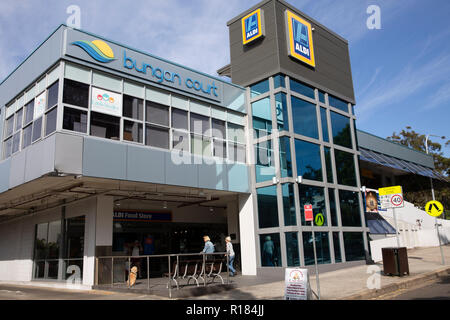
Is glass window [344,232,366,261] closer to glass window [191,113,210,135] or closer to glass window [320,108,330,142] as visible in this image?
glass window [320,108,330,142]

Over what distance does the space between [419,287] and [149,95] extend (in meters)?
11.6

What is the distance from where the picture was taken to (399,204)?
53.0 ft

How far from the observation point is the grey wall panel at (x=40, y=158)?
1251cm

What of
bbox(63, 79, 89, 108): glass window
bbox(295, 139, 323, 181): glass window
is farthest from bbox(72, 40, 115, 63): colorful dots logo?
bbox(295, 139, 323, 181): glass window

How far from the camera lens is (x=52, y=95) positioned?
1398 centimetres

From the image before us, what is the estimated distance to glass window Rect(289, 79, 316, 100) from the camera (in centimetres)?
1891

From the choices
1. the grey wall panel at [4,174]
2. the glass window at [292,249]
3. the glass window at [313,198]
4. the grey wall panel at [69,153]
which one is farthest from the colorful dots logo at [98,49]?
the glass window at [292,249]

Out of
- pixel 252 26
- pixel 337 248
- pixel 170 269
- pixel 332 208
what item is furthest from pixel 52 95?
pixel 337 248

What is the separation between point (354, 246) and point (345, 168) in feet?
13.1

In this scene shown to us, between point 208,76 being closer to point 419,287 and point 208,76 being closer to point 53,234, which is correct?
point 53,234

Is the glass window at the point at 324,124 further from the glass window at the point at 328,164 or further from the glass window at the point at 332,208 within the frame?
the glass window at the point at 332,208

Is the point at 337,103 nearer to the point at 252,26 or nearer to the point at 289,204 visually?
the point at 252,26
